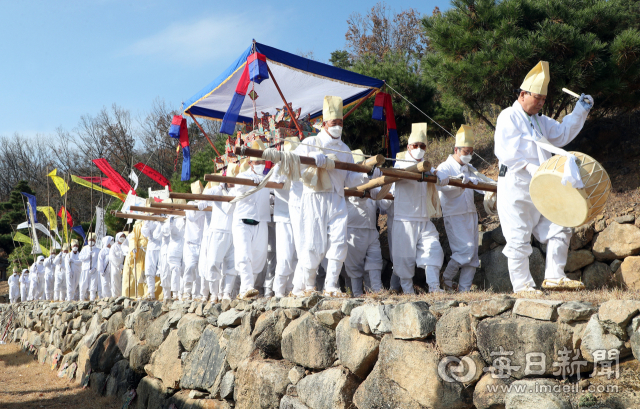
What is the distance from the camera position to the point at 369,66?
1282cm

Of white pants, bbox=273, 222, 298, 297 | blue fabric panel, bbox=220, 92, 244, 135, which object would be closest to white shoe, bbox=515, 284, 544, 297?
white pants, bbox=273, 222, 298, 297

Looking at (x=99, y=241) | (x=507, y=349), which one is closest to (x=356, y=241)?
(x=507, y=349)

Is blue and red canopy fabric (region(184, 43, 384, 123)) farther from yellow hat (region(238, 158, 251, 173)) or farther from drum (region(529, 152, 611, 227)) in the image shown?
drum (region(529, 152, 611, 227))

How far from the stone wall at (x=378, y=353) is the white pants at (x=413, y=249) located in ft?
5.67

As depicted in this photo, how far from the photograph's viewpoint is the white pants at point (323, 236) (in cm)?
545

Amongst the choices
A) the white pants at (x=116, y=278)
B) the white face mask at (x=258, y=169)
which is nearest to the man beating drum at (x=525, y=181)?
the white face mask at (x=258, y=169)

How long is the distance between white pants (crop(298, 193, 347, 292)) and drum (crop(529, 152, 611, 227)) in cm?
209

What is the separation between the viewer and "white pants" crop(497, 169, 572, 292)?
441 centimetres

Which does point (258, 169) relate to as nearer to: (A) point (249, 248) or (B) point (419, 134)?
(A) point (249, 248)

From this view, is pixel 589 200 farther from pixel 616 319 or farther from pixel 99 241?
pixel 99 241

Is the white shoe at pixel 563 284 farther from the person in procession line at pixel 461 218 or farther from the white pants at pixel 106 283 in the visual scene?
the white pants at pixel 106 283

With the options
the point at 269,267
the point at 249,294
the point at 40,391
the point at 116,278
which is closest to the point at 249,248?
the point at 249,294

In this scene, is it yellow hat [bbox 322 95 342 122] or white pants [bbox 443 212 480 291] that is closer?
yellow hat [bbox 322 95 342 122]

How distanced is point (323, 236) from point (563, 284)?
→ 2286 mm
